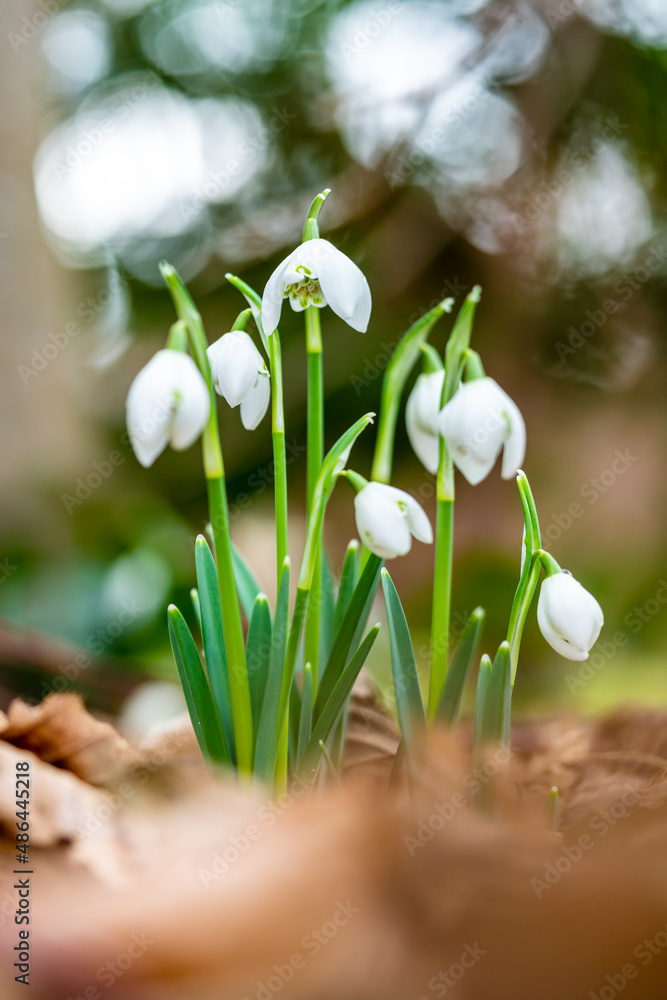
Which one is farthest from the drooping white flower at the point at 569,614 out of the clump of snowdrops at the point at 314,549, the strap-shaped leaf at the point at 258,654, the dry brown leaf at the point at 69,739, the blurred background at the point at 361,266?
the blurred background at the point at 361,266

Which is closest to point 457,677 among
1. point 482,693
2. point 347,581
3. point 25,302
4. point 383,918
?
point 482,693

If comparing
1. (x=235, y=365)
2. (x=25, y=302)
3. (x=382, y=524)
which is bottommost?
(x=382, y=524)

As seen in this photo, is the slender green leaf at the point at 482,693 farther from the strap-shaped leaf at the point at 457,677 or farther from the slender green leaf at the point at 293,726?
the slender green leaf at the point at 293,726

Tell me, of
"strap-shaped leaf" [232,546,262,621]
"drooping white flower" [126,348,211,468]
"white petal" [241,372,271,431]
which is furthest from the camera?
"strap-shaped leaf" [232,546,262,621]

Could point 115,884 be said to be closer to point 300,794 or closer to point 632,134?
point 300,794

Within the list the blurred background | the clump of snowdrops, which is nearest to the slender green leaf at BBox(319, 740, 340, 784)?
the clump of snowdrops

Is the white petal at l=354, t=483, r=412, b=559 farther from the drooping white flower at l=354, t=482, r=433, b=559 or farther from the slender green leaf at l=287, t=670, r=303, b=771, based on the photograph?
the slender green leaf at l=287, t=670, r=303, b=771

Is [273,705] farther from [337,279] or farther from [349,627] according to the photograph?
[337,279]
